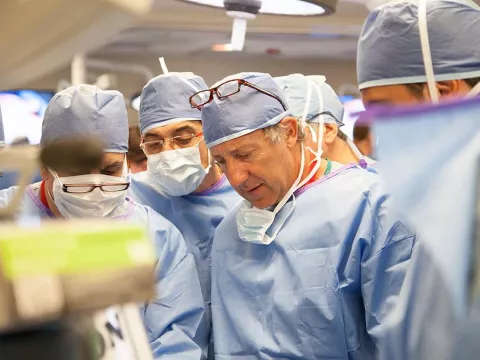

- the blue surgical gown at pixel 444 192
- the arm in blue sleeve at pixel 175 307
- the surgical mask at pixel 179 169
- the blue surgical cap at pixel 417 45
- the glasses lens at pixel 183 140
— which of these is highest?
the blue surgical cap at pixel 417 45

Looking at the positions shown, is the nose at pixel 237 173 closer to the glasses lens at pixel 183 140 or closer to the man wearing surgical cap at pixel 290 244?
the man wearing surgical cap at pixel 290 244

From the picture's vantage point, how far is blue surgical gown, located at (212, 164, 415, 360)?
70.0 inches

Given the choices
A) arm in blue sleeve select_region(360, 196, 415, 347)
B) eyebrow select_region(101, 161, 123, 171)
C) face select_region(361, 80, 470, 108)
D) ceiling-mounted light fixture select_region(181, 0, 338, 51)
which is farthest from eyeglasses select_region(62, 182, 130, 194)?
face select_region(361, 80, 470, 108)

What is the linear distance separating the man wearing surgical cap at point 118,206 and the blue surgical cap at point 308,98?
28.4 inches

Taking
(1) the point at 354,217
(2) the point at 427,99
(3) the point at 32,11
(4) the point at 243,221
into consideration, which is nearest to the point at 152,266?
(3) the point at 32,11

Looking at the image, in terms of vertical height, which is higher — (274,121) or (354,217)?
(274,121)

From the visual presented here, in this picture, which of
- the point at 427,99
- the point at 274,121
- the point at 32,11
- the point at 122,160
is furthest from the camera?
the point at 122,160

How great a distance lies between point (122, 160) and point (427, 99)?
119cm

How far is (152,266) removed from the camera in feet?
1.70

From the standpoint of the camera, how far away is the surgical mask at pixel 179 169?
2525 mm

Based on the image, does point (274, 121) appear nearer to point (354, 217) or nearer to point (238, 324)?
point (354, 217)

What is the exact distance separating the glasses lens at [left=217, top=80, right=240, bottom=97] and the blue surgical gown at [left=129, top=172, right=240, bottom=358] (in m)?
0.70

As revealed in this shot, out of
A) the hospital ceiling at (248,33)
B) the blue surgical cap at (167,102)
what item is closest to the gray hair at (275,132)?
the blue surgical cap at (167,102)

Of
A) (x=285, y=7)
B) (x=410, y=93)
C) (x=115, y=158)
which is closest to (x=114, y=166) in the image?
(x=115, y=158)
